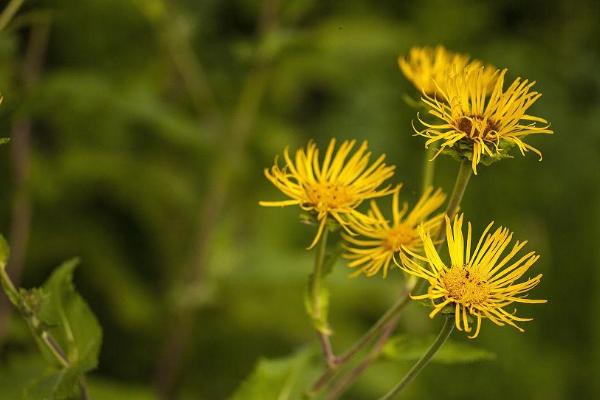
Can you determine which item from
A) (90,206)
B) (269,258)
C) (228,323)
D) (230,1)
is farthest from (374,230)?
(230,1)

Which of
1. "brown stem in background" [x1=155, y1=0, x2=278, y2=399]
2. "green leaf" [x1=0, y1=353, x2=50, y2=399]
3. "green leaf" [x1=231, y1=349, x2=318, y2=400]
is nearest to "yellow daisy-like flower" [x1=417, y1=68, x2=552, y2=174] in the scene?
"green leaf" [x1=231, y1=349, x2=318, y2=400]

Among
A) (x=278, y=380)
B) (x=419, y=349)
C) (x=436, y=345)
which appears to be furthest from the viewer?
(x=278, y=380)

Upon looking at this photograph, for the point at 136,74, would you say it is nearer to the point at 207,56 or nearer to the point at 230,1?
the point at 207,56

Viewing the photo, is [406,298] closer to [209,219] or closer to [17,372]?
[17,372]

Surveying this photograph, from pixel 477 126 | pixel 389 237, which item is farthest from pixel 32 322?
pixel 477 126

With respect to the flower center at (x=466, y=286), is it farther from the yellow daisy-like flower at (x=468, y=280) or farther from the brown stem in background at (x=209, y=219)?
the brown stem in background at (x=209, y=219)

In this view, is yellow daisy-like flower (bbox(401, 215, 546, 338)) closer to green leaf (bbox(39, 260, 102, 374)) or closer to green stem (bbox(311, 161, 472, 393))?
green stem (bbox(311, 161, 472, 393))
